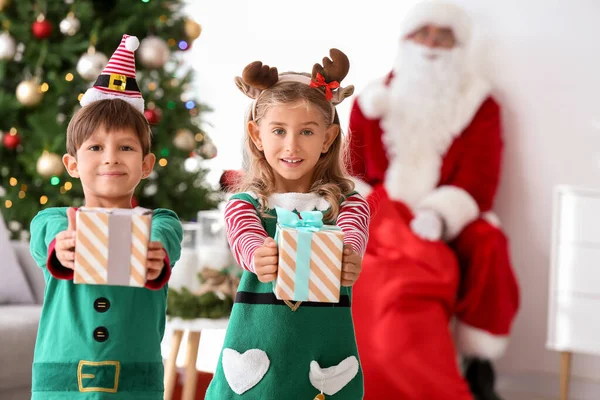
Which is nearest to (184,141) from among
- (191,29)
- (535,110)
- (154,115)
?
(154,115)

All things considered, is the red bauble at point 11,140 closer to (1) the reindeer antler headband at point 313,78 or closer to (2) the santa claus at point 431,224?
(2) the santa claus at point 431,224

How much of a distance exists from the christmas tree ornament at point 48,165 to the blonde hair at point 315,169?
237cm

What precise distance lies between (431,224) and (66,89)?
1.97 meters

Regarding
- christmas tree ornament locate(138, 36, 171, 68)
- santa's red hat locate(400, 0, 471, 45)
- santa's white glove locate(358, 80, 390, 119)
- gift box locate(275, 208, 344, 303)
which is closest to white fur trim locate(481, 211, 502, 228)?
santa's white glove locate(358, 80, 390, 119)

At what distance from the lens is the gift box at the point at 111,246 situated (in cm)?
157

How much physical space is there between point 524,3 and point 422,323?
2.03 metres

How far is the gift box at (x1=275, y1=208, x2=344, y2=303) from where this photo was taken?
63.3 inches

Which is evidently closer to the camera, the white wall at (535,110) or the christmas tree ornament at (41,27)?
the christmas tree ornament at (41,27)

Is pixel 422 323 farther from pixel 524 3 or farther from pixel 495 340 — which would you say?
pixel 524 3

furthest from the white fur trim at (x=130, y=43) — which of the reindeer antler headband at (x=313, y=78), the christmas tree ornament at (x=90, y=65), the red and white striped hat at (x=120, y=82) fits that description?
the christmas tree ornament at (x=90, y=65)

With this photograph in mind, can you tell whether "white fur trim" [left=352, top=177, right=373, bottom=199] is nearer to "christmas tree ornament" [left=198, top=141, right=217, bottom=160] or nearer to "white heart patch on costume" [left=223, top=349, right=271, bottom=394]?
"christmas tree ornament" [left=198, top=141, right=217, bottom=160]

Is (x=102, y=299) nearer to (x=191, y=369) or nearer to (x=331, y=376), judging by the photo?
(x=331, y=376)

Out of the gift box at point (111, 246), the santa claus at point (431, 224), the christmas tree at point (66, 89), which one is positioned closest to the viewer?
the gift box at point (111, 246)

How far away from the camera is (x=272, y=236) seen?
1.82 m
